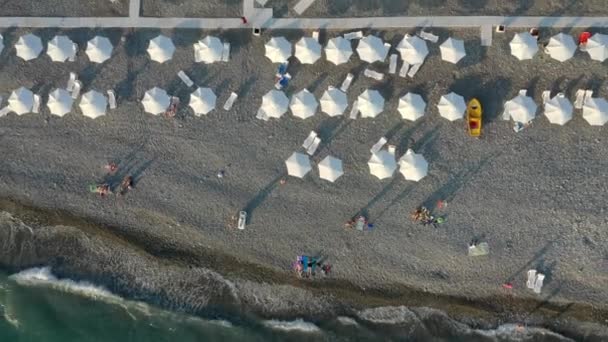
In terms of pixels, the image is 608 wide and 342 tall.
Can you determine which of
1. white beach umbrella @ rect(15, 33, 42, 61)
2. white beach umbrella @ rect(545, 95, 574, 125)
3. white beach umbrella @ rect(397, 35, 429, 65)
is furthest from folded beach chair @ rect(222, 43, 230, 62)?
white beach umbrella @ rect(545, 95, 574, 125)

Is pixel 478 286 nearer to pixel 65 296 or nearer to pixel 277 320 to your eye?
pixel 277 320

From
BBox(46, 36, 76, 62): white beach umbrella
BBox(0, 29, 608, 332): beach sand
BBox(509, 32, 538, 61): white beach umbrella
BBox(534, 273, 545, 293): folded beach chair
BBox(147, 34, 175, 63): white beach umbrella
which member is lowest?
BBox(534, 273, 545, 293): folded beach chair

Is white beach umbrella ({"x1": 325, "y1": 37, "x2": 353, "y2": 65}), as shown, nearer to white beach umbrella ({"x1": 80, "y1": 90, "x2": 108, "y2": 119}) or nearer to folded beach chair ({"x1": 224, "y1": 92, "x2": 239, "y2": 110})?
folded beach chair ({"x1": 224, "y1": 92, "x2": 239, "y2": 110})

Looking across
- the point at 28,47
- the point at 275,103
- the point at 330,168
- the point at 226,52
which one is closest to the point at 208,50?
the point at 226,52

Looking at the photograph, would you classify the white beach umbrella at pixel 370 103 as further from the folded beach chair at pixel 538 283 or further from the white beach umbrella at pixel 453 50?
the folded beach chair at pixel 538 283

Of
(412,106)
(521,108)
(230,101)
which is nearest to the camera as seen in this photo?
(521,108)

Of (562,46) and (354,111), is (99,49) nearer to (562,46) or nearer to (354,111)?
(354,111)

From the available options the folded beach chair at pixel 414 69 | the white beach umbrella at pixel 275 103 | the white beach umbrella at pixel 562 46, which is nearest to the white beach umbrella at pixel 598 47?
the white beach umbrella at pixel 562 46
